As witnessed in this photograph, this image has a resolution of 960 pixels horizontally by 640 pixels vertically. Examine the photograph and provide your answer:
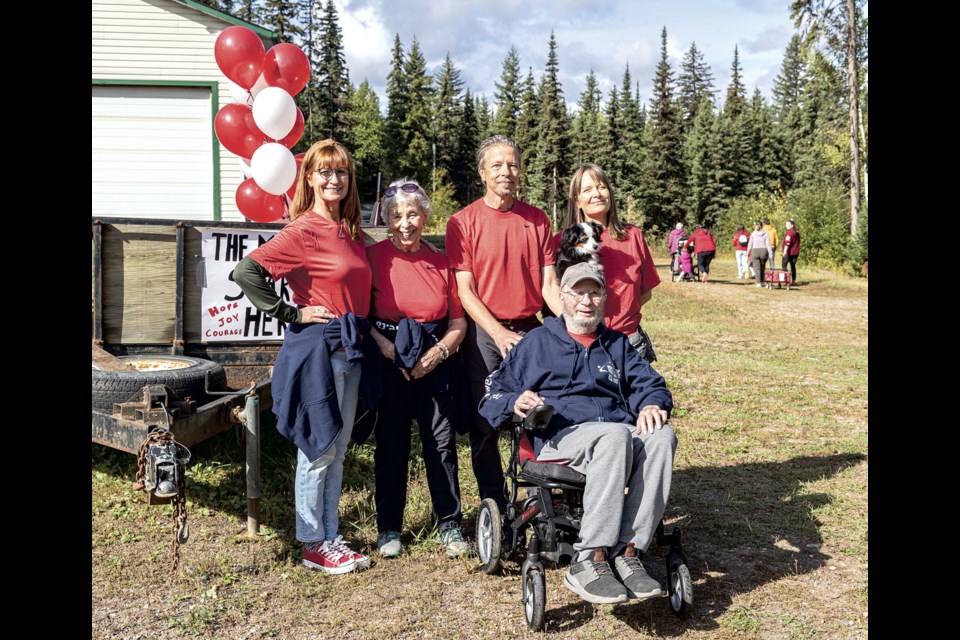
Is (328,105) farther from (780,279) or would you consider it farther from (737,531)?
(737,531)

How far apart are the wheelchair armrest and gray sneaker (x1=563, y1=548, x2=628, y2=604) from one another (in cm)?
61

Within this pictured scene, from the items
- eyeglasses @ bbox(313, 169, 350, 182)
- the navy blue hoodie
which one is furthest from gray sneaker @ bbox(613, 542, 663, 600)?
eyeglasses @ bbox(313, 169, 350, 182)

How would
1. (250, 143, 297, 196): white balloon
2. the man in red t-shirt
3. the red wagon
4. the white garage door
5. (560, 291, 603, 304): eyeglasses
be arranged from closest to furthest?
(560, 291, 603, 304): eyeglasses < the man in red t-shirt < (250, 143, 297, 196): white balloon < the white garage door < the red wagon

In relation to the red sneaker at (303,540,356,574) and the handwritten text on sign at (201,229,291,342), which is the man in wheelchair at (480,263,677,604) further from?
the handwritten text on sign at (201,229,291,342)

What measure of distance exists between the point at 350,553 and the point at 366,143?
72223mm

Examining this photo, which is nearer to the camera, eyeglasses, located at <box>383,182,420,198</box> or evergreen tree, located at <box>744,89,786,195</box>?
eyeglasses, located at <box>383,182,420,198</box>

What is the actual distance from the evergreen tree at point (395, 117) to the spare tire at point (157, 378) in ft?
219

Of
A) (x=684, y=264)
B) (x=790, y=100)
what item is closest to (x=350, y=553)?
(x=684, y=264)

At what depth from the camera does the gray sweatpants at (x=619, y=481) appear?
11.8ft

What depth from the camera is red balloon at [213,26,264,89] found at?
7086mm

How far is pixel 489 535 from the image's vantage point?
424 cm

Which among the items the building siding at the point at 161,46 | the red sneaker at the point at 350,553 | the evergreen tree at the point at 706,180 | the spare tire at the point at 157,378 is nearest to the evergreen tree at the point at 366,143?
the evergreen tree at the point at 706,180
